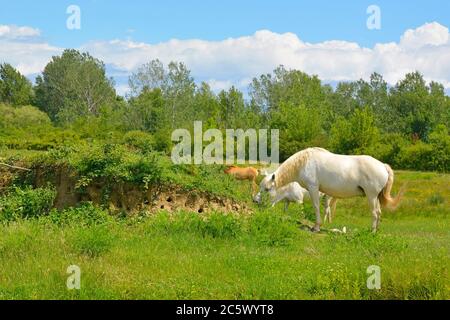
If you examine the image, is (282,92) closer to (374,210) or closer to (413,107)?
(413,107)

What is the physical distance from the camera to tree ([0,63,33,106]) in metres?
101

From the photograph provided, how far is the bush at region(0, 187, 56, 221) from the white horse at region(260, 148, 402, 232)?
5.79 metres

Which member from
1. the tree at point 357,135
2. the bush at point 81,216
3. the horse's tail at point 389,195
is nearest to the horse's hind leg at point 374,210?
the horse's tail at point 389,195

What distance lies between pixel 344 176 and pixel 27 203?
7902 mm

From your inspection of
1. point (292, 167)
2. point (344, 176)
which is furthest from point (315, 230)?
point (292, 167)

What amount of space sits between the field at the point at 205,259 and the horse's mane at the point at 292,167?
145cm

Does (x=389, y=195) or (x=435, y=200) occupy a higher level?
(x=389, y=195)

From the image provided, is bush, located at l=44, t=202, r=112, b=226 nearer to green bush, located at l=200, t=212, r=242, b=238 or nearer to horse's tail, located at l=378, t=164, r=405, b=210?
green bush, located at l=200, t=212, r=242, b=238

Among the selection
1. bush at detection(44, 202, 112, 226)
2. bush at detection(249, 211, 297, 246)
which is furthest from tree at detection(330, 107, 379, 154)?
bush at detection(44, 202, 112, 226)

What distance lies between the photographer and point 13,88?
102 metres

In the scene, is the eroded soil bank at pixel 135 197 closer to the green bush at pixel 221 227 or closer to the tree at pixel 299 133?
the green bush at pixel 221 227

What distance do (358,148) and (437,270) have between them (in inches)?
1881

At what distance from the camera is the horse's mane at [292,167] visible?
15501mm
